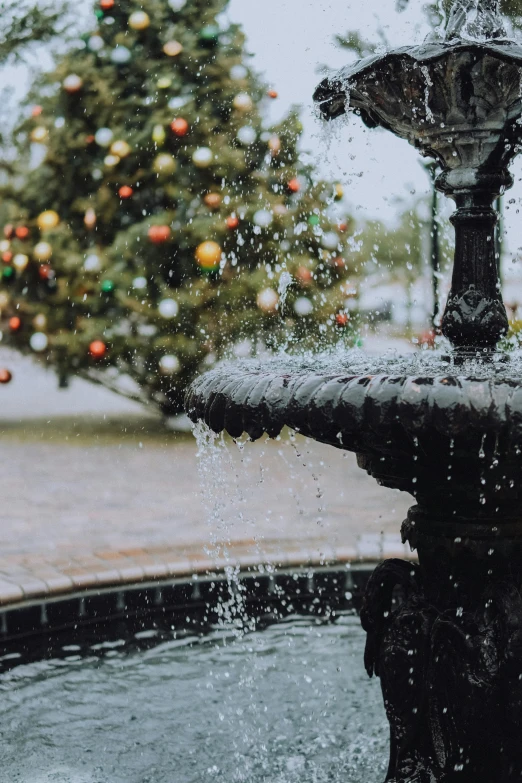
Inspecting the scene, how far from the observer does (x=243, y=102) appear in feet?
35.9

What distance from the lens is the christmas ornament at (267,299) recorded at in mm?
10570

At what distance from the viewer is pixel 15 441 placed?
11.1 m

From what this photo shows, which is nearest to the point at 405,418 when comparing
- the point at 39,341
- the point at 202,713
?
the point at 202,713

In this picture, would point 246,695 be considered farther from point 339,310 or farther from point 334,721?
point 339,310

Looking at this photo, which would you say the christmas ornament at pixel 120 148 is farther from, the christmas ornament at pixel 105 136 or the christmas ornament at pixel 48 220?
the christmas ornament at pixel 48 220

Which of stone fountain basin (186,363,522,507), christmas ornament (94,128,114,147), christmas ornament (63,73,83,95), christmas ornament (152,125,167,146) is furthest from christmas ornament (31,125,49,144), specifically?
stone fountain basin (186,363,522,507)

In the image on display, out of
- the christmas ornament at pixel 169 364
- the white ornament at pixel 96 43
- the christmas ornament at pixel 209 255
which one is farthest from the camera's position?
the white ornament at pixel 96 43

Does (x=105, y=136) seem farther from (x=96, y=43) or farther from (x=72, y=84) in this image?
(x=96, y=43)

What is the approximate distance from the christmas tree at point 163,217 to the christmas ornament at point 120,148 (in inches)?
1.1

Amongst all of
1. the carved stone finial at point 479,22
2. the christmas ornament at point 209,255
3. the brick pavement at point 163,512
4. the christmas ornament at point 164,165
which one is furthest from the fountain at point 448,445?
Answer: the christmas ornament at point 164,165

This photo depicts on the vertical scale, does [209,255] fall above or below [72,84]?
below

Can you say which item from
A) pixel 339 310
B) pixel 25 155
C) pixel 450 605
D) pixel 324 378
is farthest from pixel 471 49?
pixel 25 155

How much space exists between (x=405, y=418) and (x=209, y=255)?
819 centimetres

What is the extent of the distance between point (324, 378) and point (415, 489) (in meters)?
0.60
